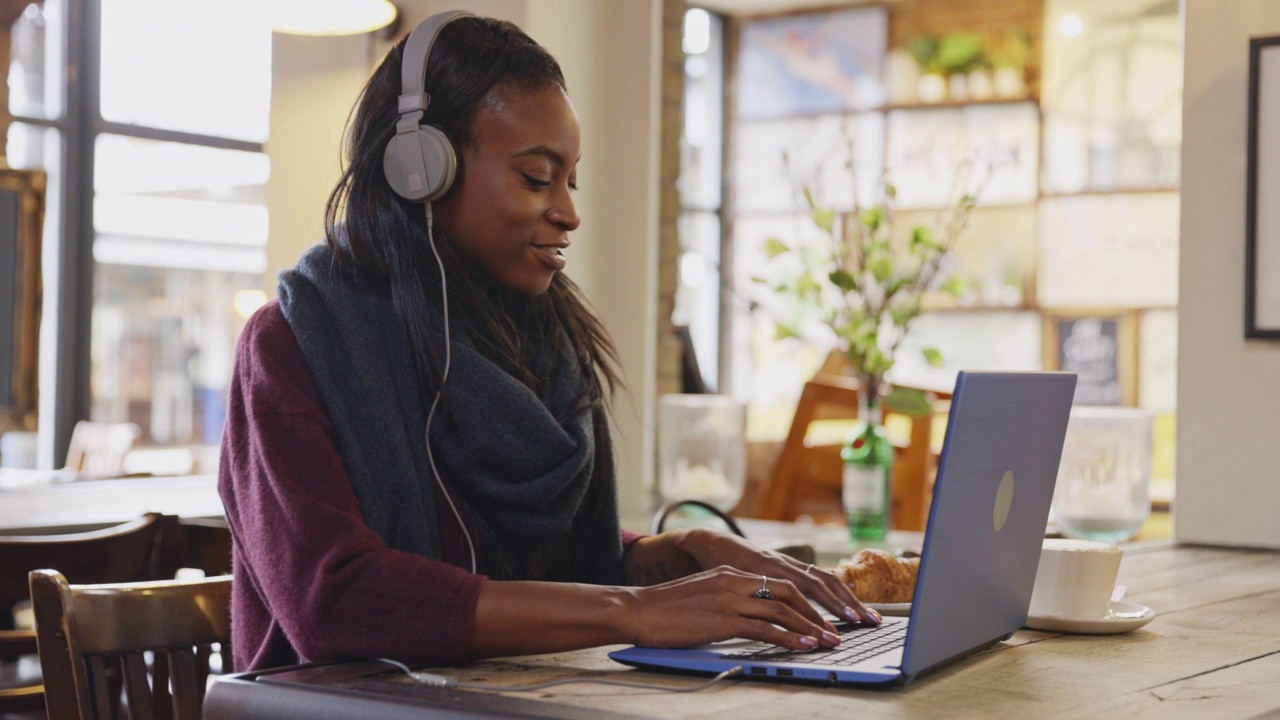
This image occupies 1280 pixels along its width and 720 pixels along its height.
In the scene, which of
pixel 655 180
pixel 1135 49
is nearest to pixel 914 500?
pixel 655 180

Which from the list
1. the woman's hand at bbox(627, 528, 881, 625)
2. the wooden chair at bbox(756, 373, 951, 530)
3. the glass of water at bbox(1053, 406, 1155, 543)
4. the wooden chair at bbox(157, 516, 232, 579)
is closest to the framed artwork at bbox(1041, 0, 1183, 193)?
the wooden chair at bbox(756, 373, 951, 530)

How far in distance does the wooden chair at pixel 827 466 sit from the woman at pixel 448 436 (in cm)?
236

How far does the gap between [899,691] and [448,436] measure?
53cm

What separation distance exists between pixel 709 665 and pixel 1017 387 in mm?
330

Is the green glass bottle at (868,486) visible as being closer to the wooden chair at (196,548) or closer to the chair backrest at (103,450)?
the wooden chair at (196,548)

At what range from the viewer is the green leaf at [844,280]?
2809 millimetres

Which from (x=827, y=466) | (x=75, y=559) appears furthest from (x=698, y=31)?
(x=75, y=559)

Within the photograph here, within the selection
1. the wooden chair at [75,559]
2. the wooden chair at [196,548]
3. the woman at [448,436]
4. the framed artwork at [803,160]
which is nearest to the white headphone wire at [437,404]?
the woman at [448,436]

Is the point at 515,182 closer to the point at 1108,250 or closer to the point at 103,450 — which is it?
the point at 103,450

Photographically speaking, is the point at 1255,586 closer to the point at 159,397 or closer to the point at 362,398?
the point at 362,398

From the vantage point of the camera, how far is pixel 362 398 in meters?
1.27

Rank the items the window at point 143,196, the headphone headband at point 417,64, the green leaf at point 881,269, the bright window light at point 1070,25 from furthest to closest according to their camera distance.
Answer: the bright window light at point 1070,25 < the window at point 143,196 < the green leaf at point 881,269 < the headphone headband at point 417,64

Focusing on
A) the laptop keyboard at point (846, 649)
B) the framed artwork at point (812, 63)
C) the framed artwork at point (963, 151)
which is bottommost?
the laptop keyboard at point (846, 649)

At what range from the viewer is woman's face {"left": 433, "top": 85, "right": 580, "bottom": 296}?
1384 millimetres
